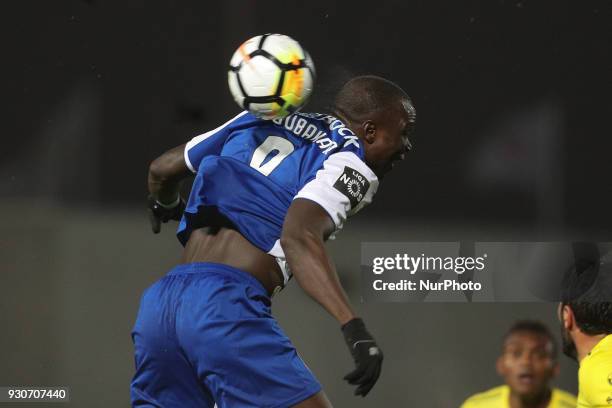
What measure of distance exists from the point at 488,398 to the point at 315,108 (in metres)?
1.49

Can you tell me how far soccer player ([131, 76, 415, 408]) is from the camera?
2.84 meters

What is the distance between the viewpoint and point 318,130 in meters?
3.21

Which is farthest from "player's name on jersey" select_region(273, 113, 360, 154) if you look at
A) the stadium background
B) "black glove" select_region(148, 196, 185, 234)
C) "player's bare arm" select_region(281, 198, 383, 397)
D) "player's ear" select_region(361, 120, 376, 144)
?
the stadium background

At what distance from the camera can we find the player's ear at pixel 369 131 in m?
3.39

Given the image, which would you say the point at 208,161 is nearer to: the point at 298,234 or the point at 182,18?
the point at 298,234

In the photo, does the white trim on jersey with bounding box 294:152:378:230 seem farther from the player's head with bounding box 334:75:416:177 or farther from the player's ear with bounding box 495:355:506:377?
the player's ear with bounding box 495:355:506:377

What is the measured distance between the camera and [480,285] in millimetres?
5062

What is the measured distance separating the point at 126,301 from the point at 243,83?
2.15m

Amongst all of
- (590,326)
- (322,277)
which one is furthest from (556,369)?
(322,277)

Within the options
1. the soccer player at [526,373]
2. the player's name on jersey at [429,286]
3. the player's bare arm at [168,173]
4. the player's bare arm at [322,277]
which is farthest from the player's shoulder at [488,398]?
the player's bare arm at [322,277]

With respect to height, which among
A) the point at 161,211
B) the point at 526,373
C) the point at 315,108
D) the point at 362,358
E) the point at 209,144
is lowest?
the point at 362,358

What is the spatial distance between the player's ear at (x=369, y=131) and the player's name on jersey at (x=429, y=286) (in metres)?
1.77

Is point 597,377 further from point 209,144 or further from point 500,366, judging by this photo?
point 209,144

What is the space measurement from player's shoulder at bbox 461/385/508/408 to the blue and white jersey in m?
Answer: 2.10
